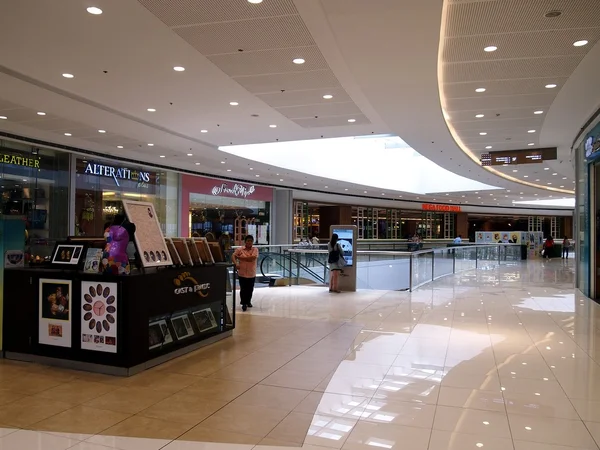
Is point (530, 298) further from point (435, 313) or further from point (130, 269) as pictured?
point (130, 269)

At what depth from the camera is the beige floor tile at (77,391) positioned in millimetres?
4012

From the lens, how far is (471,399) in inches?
159

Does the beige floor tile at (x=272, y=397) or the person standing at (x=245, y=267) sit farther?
the person standing at (x=245, y=267)

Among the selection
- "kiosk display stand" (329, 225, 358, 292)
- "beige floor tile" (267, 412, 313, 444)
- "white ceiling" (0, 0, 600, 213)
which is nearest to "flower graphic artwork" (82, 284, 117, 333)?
"beige floor tile" (267, 412, 313, 444)

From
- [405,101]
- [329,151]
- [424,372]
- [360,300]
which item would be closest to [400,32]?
[405,101]

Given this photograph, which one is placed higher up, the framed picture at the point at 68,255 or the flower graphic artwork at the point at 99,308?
the framed picture at the point at 68,255

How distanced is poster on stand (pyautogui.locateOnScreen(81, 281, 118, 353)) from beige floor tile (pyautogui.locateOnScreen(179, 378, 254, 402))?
35.5 inches

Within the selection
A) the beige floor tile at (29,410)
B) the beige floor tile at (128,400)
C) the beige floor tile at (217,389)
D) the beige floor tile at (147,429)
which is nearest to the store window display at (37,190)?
the beige floor tile at (29,410)

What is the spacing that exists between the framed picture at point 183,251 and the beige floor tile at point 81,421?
7.10 ft

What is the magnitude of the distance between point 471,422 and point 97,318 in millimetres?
3414

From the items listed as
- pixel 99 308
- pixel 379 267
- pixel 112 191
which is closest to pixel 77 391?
pixel 99 308

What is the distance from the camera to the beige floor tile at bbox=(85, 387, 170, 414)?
3.82m

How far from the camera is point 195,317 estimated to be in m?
5.72

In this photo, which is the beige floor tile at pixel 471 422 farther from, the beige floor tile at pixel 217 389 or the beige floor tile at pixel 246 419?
the beige floor tile at pixel 217 389
